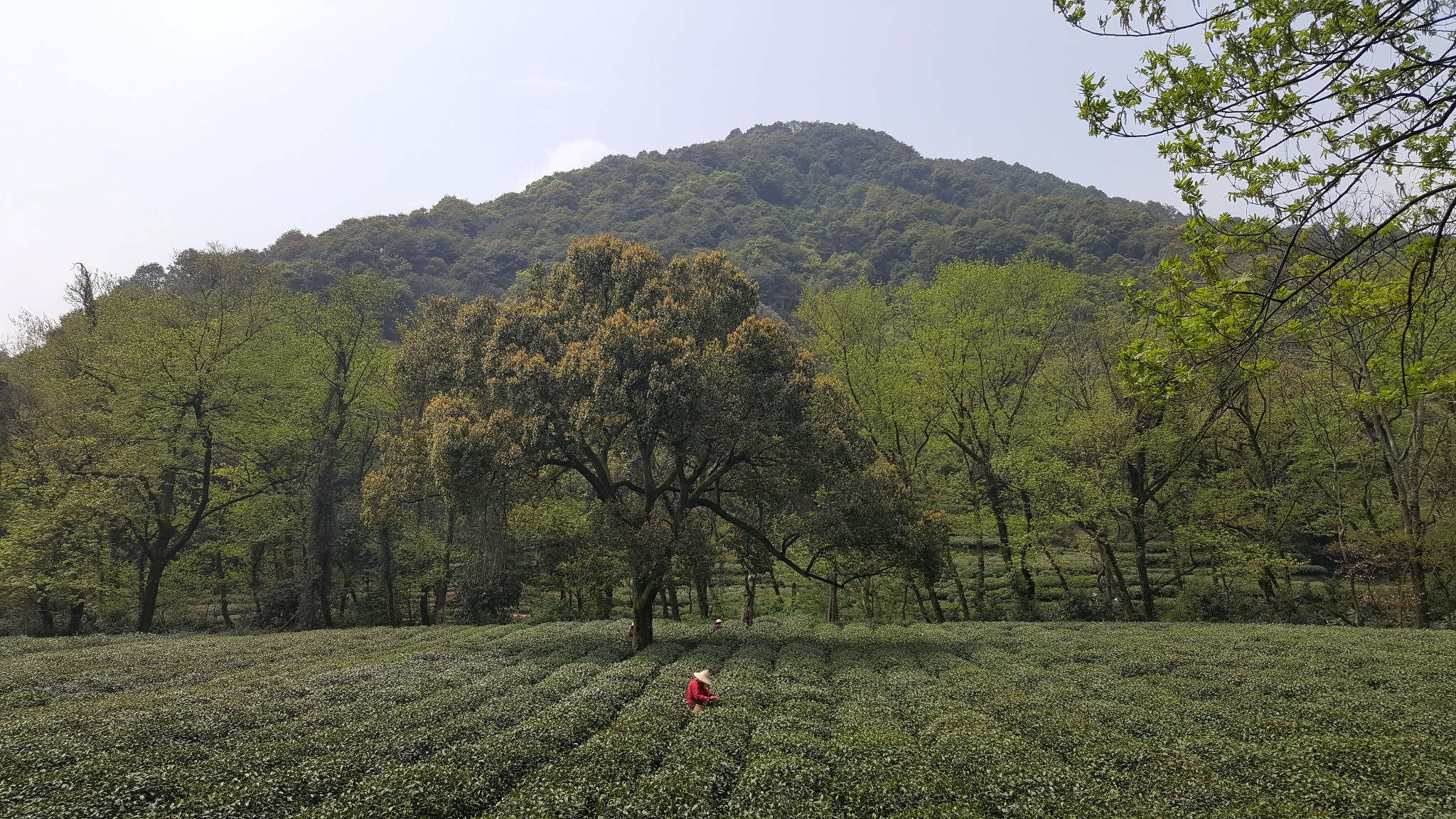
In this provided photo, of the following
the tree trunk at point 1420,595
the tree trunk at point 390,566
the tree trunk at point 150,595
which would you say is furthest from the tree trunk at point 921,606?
the tree trunk at point 150,595

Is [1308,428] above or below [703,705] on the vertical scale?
above

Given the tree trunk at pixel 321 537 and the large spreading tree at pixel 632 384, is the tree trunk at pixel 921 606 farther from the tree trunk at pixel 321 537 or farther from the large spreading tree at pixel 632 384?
the tree trunk at pixel 321 537

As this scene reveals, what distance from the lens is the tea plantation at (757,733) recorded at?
8.56m

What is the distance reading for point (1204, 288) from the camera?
7.46 meters

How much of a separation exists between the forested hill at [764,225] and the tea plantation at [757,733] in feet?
164

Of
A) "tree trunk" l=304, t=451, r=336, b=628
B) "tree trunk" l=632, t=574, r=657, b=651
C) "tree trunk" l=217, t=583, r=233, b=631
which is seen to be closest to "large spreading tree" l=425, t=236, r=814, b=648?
"tree trunk" l=632, t=574, r=657, b=651

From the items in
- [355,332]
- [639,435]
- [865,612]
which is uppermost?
[355,332]

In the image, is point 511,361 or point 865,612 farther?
point 865,612

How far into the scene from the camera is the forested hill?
93688mm

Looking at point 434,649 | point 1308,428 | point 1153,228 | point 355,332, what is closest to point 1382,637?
point 1308,428

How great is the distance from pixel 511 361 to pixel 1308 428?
3821 cm

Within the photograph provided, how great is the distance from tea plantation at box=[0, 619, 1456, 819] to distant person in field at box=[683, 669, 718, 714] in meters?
0.36

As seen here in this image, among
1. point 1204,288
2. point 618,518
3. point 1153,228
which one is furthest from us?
point 1153,228

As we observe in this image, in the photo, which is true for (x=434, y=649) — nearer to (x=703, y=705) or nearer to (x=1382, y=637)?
(x=703, y=705)
